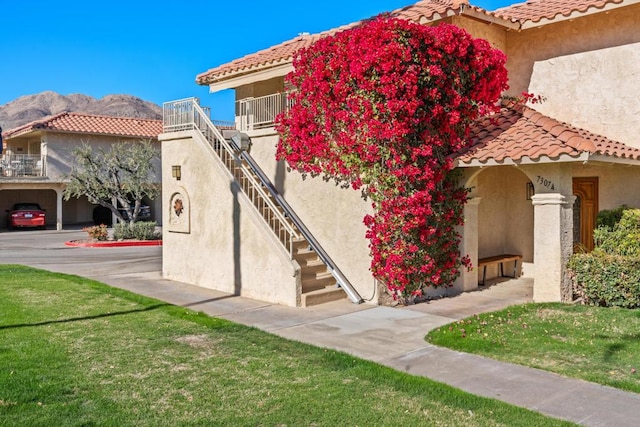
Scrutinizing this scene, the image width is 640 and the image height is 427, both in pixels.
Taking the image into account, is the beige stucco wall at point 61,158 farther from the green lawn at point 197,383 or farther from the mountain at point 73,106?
the mountain at point 73,106

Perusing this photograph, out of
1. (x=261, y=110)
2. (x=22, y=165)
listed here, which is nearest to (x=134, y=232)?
(x=22, y=165)

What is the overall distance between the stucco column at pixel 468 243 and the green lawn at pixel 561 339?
5.69 ft

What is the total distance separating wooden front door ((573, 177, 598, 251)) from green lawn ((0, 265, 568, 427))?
7561 millimetres

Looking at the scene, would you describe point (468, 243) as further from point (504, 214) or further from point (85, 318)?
point (85, 318)

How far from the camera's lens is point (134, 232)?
79.9 feet

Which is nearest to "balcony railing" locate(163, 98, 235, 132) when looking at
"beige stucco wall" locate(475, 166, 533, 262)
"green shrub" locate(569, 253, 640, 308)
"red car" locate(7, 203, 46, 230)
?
"beige stucco wall" locate(475, 166, 533, 262)

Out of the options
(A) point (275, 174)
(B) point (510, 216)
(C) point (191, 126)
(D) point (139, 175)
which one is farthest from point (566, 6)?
(D) point (139, 175)

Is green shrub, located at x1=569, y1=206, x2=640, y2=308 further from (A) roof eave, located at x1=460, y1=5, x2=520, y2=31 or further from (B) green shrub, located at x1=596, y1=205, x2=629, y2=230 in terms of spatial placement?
(A) roof eave, located at x1=460, y1=5, x2=520, y2=31

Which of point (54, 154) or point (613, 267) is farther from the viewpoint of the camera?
point (54, 154)

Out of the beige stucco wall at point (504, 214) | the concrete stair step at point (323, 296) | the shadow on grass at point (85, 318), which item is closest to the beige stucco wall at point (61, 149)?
the beige stucco wall at point (504, 214)

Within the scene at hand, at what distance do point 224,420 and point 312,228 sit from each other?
264 inches

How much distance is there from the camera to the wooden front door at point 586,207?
1173cm

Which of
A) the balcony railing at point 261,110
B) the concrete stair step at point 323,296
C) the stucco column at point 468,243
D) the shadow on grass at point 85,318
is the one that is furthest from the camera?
the balcony railing at point 261,110

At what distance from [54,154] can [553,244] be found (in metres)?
28.9
